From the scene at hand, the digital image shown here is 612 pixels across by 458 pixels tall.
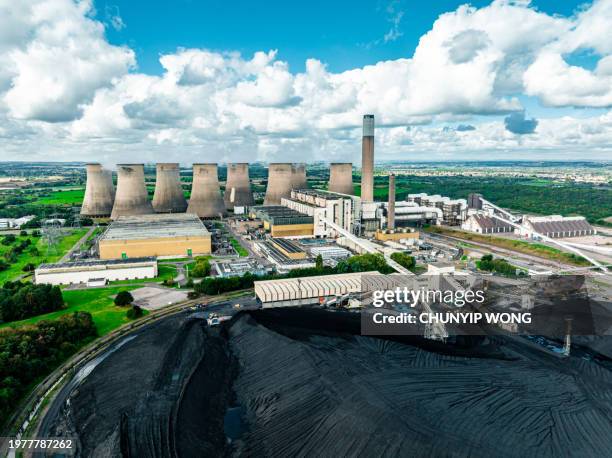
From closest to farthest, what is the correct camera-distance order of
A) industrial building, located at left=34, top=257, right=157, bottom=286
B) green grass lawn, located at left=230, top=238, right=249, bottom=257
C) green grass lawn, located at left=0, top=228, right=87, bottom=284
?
1. industrial building, located at left=34, top=257, right=157, bottom=286
2. green grass lawn, located at left=0, top=228, right=87, bottom=284
3. green grass lawn, located at left=230, top=238, right=249, bottom=257

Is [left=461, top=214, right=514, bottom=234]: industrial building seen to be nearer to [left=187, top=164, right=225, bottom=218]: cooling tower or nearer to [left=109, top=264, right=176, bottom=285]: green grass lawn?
[left=187, top=164, right=225, bottom=218]: cooling tower

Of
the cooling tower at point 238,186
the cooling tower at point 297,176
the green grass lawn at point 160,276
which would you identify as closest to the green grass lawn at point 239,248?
the green grass lawn at point 160,276

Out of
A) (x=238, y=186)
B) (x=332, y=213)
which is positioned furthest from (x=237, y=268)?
(x=238, y=186)

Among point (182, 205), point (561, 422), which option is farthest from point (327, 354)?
point (182, 205)

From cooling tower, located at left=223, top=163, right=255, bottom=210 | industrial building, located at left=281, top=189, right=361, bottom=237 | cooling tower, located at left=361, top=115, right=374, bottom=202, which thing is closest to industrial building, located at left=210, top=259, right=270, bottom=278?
industrial building, located at left=281, top=189, right=361, bottom=237

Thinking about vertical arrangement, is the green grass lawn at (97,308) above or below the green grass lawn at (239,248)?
below

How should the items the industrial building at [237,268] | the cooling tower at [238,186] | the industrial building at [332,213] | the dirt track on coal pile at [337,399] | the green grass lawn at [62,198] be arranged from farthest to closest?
the green grass lawn at [62,198] < the cooling tower at [238,186] < the industrial building at [332,213] < the industrial building at [237,268] < the dirt track on coal pile at [337,399]

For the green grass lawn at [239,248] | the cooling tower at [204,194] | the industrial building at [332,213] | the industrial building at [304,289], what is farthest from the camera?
the cooling tower at [204,194]

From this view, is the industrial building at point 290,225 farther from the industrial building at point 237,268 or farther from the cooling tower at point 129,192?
the cooling tower at point 129,192
